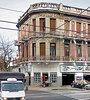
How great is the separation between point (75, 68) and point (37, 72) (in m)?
6.70

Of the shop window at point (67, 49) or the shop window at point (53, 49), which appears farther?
the shop window at point (67, 49)

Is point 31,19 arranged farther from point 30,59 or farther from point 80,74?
point 80,74

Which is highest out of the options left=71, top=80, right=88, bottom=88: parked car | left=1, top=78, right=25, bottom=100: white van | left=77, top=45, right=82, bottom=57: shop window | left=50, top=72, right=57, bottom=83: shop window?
left=77, top=45, right=82, bottom=57: shop window

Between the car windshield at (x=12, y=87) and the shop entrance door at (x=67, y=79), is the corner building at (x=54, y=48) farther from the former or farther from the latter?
the car windshield at (x=12, y=87)

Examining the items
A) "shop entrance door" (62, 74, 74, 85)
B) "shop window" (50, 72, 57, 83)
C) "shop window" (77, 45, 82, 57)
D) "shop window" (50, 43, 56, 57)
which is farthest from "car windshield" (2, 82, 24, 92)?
"shop window" (77, 45, 82, 57)

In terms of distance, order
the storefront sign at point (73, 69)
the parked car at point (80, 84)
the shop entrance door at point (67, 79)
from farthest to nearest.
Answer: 1. the shop entrance door at point (67, 79)
2. the storefront sign at point (73, 69)
3. the parked car at point (80, 84)

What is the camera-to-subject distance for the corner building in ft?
115

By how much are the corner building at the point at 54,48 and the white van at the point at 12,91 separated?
1795 centimetres

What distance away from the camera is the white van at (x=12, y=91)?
1478cm

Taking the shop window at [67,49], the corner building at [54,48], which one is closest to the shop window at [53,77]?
the corner building at [54,48]

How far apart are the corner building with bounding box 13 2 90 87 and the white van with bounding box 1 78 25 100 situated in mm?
17951

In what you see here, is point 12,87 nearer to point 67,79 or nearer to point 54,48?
point 54,48

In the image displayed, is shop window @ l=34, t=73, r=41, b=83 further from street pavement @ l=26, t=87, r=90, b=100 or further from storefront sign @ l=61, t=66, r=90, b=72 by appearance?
street pavement @ l=26, t=87, r=90, b=100

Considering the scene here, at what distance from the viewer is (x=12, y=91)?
1540 cm
